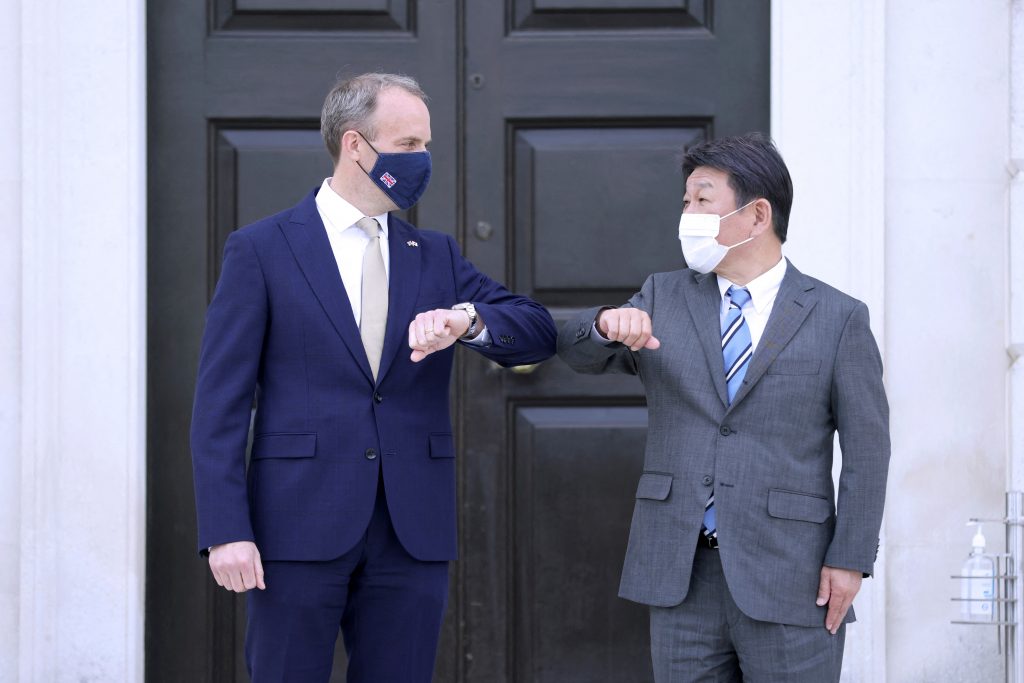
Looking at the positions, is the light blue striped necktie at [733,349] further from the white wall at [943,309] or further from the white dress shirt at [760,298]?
the white wall at [943,309]

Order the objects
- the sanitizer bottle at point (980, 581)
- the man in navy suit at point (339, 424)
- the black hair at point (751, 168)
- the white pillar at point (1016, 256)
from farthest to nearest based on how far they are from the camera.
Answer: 1. the white pillar at point (1016, 256)
2. the sanitizer bottle at point (980, 581)
3. the black hair at point (751, 168)
4. the man in navy suit at point (339, 424)

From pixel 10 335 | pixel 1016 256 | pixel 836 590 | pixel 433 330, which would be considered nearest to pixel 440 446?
pixel 433 330

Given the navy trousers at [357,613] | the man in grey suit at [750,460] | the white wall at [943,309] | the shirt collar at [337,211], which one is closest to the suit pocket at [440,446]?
the navy trousers at [357,613]

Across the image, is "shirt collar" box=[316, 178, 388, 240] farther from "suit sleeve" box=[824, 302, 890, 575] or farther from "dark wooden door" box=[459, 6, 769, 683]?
"dark wooden door" box=[459, 6, 769, 683]

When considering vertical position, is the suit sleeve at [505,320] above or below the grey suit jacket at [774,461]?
above

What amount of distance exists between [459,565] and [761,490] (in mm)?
1685

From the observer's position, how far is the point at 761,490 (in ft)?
9.90

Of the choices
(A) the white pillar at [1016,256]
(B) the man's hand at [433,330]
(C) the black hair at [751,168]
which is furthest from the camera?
(A) the white pillar at [1016,256]

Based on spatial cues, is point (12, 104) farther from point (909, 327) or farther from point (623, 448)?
point (909, 327)

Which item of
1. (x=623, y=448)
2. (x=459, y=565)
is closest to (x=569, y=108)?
(x=623, y=448)

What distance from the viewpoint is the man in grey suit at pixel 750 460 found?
3010 mm

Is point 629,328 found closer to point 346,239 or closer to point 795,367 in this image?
point 795,367

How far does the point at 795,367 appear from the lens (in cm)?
307

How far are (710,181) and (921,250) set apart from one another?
4.53ft
